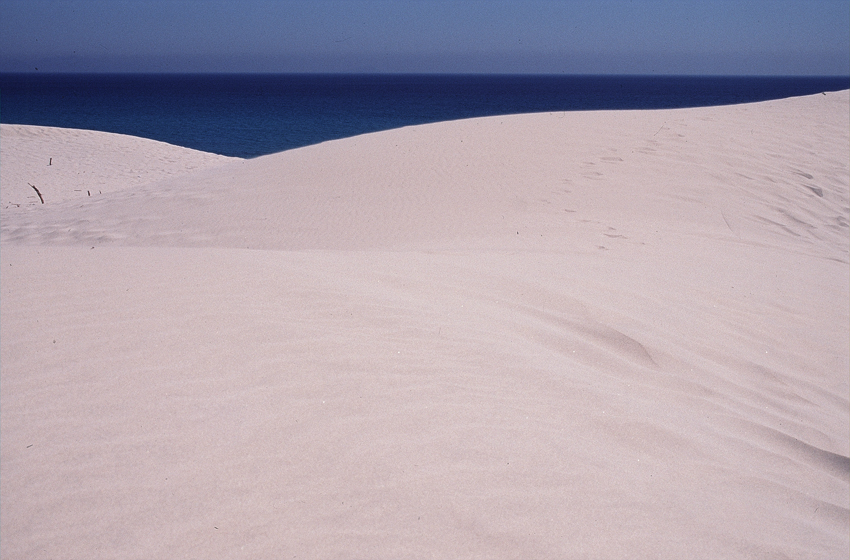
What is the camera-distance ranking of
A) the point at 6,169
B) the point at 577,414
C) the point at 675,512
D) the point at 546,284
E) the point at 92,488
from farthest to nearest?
1. the point at 6,169
2. the point at 546,284
3. the point at 577,414
4. the point at 675,512
5. the point at 92,488

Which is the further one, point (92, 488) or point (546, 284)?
point (546, 284)

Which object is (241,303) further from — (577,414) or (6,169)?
(6,169)

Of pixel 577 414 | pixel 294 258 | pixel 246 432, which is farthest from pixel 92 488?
pixel 294 258

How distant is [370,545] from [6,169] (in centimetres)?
1749

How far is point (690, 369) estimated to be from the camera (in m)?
3.62

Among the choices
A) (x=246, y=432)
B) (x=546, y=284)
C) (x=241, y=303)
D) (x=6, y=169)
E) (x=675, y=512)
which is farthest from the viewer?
(x=6, y=169)

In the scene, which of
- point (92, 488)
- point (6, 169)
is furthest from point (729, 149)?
point (6, 169)

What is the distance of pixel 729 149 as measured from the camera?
997 cm

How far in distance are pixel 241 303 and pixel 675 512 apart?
7.95 ft

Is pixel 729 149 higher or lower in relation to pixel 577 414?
higher

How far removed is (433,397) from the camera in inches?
106

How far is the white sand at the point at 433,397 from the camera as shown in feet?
6.48

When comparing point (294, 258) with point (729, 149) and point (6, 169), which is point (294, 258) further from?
point (6, 169)

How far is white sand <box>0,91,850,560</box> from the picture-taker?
1977 mm
